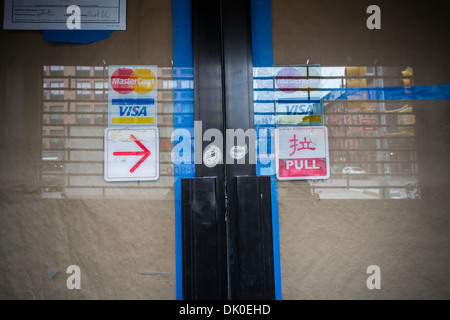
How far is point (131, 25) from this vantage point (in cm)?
106

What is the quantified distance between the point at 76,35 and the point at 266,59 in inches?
30.7

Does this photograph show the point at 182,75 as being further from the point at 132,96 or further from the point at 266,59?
the point at 266,59

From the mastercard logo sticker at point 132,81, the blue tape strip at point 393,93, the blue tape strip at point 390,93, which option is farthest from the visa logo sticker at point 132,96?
the blue tape strip at point 393,93

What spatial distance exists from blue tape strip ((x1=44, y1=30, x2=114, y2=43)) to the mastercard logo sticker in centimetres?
16

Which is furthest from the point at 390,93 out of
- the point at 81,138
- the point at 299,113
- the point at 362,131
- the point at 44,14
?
the point at 44,14

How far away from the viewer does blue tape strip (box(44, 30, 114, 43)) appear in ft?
3.42

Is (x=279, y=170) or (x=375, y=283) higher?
(x=279, y=170)

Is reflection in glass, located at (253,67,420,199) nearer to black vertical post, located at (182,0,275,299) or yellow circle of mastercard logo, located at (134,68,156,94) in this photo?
black vertical post, located at (182,0,275,299)

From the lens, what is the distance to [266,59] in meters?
1.07

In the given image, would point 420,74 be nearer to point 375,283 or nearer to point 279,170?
point 279,170
